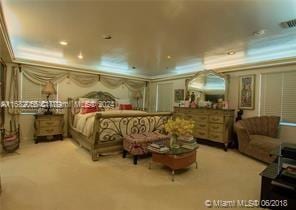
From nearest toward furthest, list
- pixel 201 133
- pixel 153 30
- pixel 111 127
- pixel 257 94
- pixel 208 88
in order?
pixel 153 30, pixel 111 127, pixel 257 94, pixel 201 133, pixel 208 88

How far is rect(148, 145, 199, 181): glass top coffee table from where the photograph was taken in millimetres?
2930

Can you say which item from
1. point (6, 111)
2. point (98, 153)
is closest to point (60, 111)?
point (6, 111)

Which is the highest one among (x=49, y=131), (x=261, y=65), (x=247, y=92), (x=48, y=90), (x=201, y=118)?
(x=261, y=65)

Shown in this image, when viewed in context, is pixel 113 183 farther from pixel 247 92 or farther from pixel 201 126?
pixel 247 92

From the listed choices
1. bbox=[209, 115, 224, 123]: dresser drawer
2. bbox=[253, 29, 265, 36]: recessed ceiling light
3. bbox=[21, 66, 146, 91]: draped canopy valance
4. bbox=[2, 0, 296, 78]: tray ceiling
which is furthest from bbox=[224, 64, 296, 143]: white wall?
bbox=[21, 66, 146, 91]: draped canopy valance

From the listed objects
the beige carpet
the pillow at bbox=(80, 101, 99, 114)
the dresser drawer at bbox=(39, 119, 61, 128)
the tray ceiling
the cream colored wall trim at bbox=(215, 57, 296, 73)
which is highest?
the tray ceiling

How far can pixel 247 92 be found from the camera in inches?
199

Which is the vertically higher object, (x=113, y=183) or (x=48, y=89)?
(x=48, y=89)

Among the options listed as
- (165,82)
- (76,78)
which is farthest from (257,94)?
(76,78)

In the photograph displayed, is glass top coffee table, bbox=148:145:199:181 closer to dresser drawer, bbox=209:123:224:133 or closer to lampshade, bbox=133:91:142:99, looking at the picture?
dresser drawer, bbox=209:123:224:133

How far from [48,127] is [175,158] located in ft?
13.1

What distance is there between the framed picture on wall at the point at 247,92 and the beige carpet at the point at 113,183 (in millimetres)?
1692

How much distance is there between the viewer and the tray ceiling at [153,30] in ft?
8.08

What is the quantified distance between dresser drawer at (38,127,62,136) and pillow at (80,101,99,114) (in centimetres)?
85
